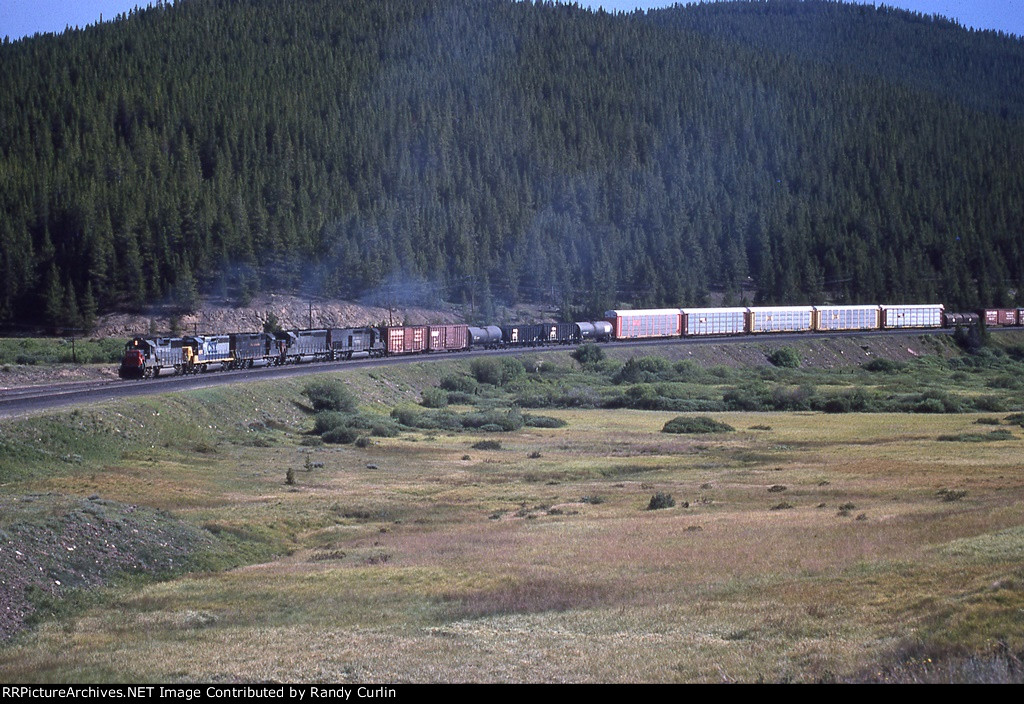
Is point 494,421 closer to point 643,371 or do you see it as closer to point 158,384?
point 158,384

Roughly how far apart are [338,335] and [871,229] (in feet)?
400

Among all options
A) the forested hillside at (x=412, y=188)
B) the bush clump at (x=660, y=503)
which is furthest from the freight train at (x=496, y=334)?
the bush clump at (x=660, y=503)

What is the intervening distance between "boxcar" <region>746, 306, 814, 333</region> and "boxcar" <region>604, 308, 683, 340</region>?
968cm

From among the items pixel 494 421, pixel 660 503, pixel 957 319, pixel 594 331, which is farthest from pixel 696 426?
pixel 957 319

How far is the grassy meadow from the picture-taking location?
588 inches

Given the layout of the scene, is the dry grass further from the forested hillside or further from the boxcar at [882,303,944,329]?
the boxcar at [882,303,944,329]

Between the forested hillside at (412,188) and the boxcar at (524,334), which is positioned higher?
the forested hillside at (412,188)

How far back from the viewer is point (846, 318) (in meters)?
119

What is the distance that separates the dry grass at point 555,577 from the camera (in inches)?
586

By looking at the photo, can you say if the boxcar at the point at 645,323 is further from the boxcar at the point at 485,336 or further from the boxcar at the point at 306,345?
the boxcar at the point at 306,345

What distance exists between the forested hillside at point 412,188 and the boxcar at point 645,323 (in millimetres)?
18036

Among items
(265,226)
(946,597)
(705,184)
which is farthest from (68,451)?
(705,184)

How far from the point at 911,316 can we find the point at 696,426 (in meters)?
79.4
